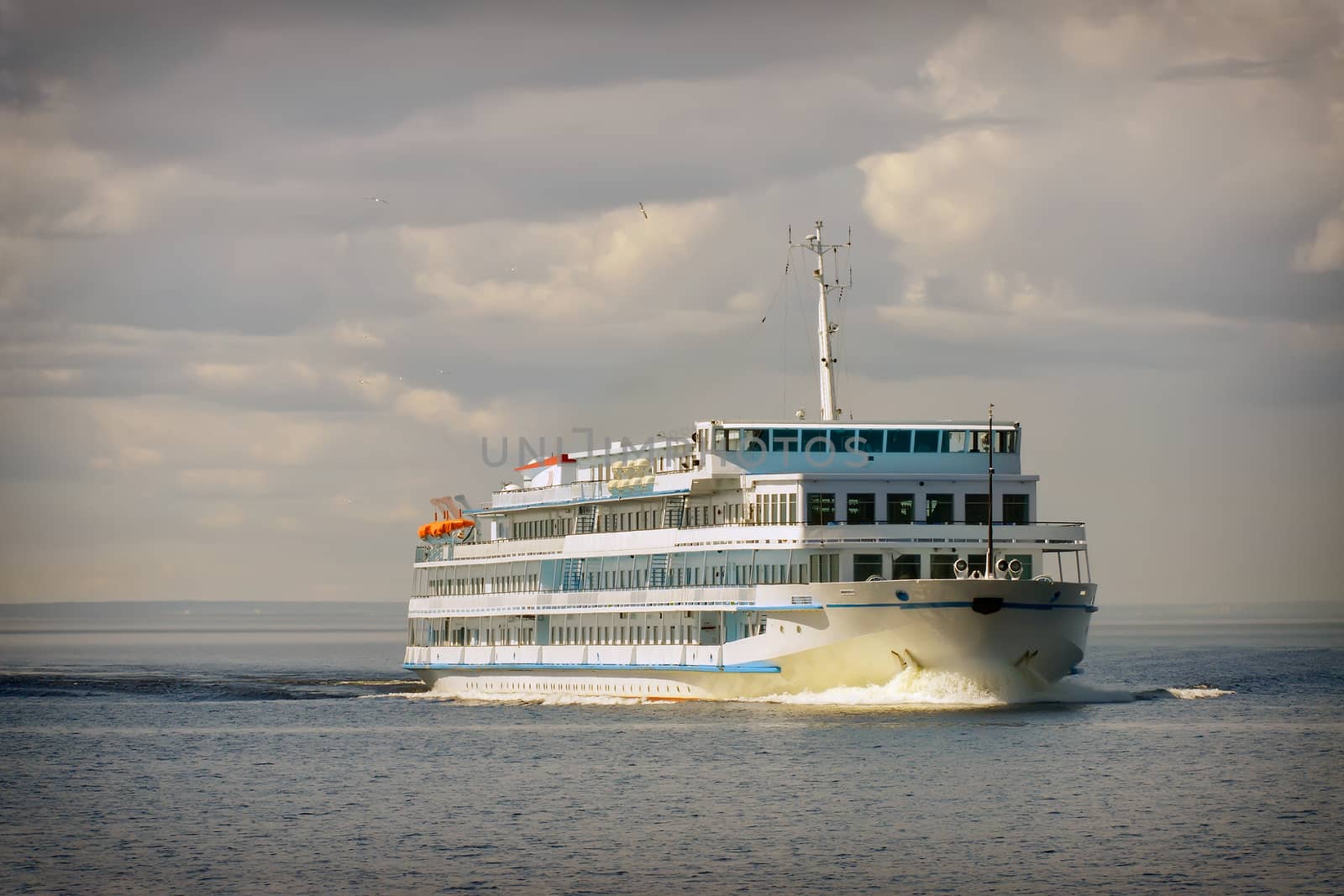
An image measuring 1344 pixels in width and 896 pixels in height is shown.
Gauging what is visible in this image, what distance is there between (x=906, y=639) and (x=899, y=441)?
34.9ft

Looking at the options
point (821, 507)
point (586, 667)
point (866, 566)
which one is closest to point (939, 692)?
point (866, 566)

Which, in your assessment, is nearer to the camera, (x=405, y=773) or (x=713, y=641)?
(x=405, y=773)

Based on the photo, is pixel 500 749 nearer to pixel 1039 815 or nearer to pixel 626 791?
pixel 626 791

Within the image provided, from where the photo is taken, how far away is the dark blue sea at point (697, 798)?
46.4 meters

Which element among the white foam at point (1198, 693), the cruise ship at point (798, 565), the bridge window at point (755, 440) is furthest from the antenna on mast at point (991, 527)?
the white foam at point (1198, 693)

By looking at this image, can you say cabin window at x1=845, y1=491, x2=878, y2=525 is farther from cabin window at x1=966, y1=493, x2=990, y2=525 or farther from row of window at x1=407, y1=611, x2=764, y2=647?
row of window at x1=407, y1=611, x2=764, y2=647

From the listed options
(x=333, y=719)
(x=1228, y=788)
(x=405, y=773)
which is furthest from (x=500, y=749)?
(x=1228, y=788)

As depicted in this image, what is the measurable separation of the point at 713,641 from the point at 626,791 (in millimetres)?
22402

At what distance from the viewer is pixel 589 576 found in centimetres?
9000

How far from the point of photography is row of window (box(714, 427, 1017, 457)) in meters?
79.2

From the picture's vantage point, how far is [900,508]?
76812mm

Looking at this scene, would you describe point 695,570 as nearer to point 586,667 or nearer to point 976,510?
point 586,667

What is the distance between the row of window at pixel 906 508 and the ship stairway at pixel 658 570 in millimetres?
9759

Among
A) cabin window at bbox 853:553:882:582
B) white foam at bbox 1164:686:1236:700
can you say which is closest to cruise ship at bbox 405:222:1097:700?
cabin window at bbox 853:553:882:582
